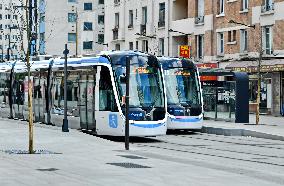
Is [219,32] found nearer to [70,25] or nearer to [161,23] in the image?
[161,23]

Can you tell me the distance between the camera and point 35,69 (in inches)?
1479

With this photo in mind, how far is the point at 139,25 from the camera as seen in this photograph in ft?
229

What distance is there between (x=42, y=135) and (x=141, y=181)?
43.0ft

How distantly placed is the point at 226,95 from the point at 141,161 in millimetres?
20323

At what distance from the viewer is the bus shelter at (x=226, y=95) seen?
1526 inches

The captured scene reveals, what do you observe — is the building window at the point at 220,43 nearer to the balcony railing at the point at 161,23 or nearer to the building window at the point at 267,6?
the building window at the point at 267,6

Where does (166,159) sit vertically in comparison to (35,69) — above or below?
below

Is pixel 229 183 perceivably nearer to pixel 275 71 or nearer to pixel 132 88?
pixel 132 88

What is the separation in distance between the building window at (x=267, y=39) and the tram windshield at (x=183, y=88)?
1926 centimetres

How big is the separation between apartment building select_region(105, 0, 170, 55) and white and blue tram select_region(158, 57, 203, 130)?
31659mm

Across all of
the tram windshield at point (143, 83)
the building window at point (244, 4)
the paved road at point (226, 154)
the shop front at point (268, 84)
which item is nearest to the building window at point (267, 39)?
the shop front at point (268, 84)

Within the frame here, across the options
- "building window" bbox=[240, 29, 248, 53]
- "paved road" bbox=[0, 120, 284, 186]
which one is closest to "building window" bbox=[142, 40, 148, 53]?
"building window" bbox=[240, 29, 248, 53]

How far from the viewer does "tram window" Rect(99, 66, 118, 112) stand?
91.9ft

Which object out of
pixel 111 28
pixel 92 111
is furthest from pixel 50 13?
pixel 92 111
